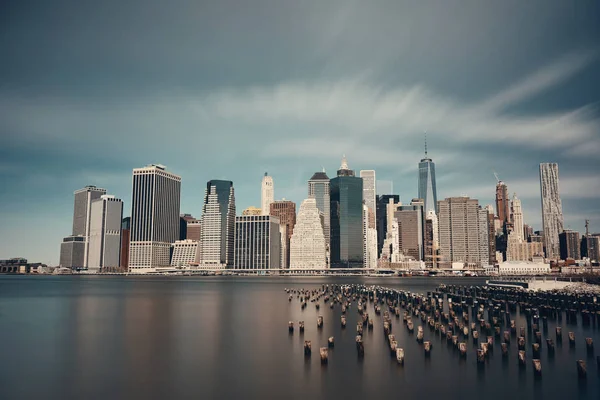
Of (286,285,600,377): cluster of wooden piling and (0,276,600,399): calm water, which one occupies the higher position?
(286,285,600,377): cluster of wooden piling

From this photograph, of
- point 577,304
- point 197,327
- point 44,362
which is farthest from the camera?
point 577,304

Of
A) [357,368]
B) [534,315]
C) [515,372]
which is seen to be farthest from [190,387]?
[534,315]

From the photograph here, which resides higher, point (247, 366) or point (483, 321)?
point (483, 321)

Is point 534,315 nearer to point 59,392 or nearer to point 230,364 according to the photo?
point 230,364

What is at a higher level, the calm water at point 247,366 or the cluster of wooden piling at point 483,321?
the cluster of wooden piling at point 483,321

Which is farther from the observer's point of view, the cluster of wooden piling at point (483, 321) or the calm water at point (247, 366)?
the cluster of wooden piling at point (483, 321)

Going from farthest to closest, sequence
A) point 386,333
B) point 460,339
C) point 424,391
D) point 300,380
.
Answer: point 386,333 < point 460,339 < point 300,380 < point 424,391

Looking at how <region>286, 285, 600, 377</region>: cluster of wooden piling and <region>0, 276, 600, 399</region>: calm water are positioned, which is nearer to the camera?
<region>0, 276, 600, 399</region>: calm water

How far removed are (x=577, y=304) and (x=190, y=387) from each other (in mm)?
78495

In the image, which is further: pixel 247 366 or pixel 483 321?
pixel 483 321

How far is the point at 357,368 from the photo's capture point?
4678cm

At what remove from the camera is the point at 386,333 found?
65938 millimetres

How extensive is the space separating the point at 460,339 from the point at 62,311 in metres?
74.9

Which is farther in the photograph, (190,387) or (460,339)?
(460,339)
